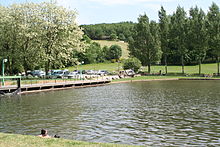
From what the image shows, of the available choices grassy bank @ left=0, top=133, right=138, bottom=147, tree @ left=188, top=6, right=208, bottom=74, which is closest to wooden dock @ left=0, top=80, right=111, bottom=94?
grassy bank @ left=0, top=133, right=138, bottom=147

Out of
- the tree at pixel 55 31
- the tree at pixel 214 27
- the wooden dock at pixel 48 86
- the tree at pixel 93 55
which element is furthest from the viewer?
the tree at pixel 93 55

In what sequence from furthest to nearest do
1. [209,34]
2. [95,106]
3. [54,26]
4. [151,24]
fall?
[151,24] < [209,34] < [54,26] < [95,106]

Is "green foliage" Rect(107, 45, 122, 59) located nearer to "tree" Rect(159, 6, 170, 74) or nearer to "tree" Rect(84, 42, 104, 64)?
"tree" Rect(84, 42, 104, 64)

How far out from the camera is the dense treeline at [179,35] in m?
74.4

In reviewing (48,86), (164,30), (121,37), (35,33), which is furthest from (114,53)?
(48,86)

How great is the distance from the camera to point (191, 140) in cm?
1619

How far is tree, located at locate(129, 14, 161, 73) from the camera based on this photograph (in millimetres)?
83188

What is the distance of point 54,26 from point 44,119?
3469 centimetres

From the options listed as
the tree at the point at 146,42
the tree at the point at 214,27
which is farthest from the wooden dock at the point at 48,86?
the tree at the point at 214,27

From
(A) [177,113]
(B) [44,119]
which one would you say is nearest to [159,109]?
(A) [177,113]

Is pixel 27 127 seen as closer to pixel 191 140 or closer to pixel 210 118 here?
pixel 191 140

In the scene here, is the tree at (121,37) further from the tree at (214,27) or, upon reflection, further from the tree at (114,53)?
the tree at (214,27)

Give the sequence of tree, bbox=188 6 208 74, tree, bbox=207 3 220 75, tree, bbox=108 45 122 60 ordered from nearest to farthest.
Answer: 1. tree, bbox=207 3 220 75
2. tree, bbox=188 6 208 74
3. tree, bbox=108 45 122 60

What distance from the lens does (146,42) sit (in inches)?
3342
